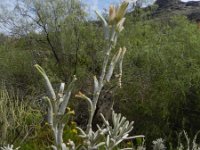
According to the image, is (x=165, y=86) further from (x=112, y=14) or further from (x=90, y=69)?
(x=112, y=14)

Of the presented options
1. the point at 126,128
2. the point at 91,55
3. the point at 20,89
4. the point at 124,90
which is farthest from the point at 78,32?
the point at 126,128

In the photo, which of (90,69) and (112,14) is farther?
(90,69)

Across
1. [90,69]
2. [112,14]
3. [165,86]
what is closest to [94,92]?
[112,14]

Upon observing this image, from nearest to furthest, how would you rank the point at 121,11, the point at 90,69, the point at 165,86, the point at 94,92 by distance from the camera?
the point at 121,11 → the point at 94,92 → the point at 165,86 → the point at 90,69

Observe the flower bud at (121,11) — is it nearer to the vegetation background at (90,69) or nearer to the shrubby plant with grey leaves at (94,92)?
the shrubby plant with grey leaves at (94,92)

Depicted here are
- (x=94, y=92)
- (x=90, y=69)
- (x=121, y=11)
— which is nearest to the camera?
(x=121, y=11)

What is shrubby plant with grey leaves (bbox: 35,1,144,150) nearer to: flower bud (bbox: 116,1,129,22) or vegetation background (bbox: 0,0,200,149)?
flower bud (bbox: 116,1,129,22)

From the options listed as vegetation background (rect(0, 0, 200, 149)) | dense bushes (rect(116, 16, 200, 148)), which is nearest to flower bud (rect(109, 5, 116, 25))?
vegetation background (rect(0, 0, 200, 149))

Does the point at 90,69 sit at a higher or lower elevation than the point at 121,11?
lower

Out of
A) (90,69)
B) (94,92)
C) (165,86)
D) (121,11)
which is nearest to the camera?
(121,11)

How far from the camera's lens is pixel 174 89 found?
10.8 m

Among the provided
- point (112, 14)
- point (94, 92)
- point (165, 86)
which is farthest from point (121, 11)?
point (165, 86)

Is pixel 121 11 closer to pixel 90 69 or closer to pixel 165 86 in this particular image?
pixel 165 86

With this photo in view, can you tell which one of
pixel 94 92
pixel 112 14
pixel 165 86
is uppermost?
pixel 112 14
